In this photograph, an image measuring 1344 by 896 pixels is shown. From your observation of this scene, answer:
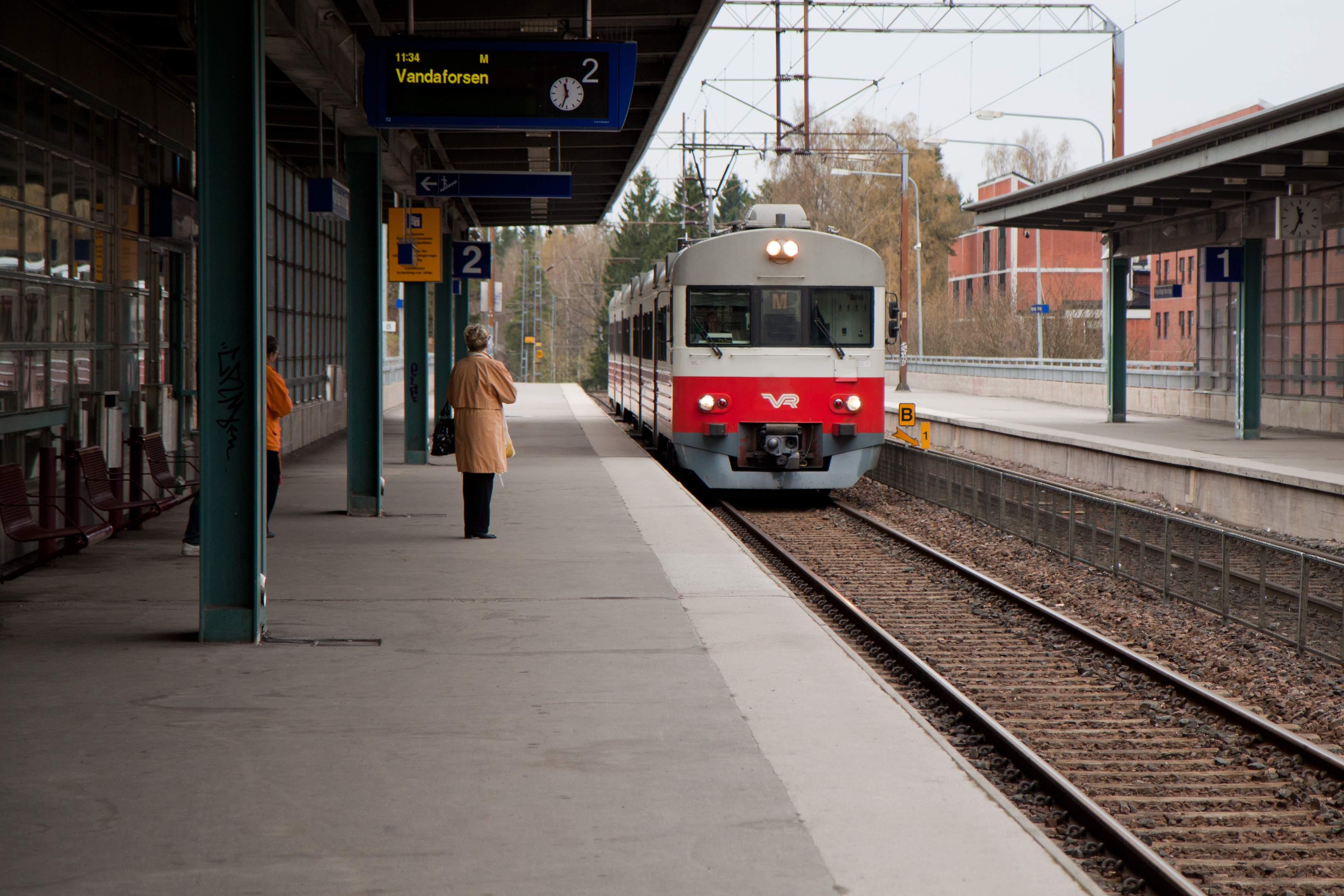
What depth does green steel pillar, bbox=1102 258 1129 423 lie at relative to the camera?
26062 millimetres

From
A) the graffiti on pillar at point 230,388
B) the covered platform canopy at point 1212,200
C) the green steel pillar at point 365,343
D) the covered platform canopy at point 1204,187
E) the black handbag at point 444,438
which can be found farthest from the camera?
the covered platform canopy at point 1212,200

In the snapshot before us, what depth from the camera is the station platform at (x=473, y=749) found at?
3961 mm

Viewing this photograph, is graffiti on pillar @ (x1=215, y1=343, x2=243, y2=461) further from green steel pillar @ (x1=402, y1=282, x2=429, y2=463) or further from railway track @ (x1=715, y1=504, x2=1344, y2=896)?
green steel pillar @ (x1=402, y1=282, x2=429, y2=463)

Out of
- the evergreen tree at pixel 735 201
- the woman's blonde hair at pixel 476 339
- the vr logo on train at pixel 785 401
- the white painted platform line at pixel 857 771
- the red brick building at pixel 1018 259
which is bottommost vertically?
the white painted platform line at pixel 857 771

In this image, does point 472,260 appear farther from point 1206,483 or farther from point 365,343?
point 1206,483

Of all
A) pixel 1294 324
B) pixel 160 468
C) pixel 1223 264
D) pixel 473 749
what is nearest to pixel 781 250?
pixel 160 468

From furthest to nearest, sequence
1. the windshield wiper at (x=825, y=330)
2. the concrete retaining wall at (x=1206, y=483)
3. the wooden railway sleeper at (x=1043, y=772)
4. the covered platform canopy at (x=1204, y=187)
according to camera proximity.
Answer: the windshield wiper at (x=825, y=330), the covered platform canopy at (x=1204, y=187), the concrete retaining wall at (x=1206, y=483), the wooden railway sleeper at (x=1043, y=772)

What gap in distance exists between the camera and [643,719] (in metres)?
5.57

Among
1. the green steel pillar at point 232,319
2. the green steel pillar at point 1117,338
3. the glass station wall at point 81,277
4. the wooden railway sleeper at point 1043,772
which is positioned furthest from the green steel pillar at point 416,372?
the green steel pillar at point 1117,338

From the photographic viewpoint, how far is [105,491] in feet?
35.1

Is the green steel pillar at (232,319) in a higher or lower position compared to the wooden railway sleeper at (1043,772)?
higher

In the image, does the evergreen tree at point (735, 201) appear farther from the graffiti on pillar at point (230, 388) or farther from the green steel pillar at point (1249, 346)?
the graffiti on pillar at point (230, 388)

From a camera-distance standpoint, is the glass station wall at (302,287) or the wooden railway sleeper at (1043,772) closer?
the wooden railway sleeper at (1043,772)

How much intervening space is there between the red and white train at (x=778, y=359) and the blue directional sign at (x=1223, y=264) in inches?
325
